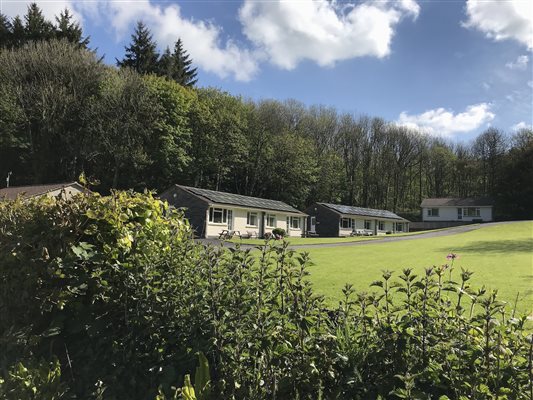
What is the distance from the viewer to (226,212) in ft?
120

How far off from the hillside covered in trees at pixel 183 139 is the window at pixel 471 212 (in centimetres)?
551

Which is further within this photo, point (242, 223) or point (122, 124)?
point (122, 124)

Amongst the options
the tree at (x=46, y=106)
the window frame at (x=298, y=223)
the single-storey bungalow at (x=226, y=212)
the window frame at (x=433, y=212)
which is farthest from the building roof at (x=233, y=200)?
the window frame at (x=433, y=212)

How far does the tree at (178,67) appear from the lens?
53400mm

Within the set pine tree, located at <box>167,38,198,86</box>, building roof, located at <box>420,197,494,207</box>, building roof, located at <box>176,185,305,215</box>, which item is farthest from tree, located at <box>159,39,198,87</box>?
building roof, located at <box>420,197,494,207</box>

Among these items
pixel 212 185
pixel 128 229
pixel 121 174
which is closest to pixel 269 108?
pixel 212 185

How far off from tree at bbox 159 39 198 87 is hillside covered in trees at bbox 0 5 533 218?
0.55 feet

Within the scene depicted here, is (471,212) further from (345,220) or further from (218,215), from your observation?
(218,215)

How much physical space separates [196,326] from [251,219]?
37.6 m

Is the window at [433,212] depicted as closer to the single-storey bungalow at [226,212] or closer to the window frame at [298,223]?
the window frame at [298,223]

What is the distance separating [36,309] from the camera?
3.46 metres

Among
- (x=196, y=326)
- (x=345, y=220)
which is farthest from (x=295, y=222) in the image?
(x=196, y=326)

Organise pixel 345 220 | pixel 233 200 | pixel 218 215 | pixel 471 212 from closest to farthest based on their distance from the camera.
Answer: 1. pixel 218 215
2. pixel 233 200
3. pixel 345 220
4. pixel 471 212

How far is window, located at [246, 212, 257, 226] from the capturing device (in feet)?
131
